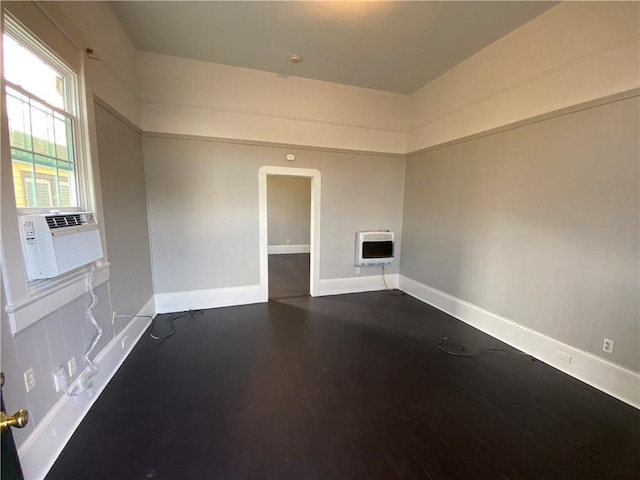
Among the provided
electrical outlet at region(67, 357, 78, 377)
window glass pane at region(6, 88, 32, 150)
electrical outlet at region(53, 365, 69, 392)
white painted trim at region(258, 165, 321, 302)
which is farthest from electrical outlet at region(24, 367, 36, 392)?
white painted trim at region(258, 165, 321, 302)

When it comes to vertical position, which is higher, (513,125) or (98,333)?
(513,125)

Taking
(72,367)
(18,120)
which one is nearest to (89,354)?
(72,367)

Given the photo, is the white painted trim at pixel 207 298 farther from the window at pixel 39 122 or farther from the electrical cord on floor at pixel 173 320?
the window at pixel 39 122

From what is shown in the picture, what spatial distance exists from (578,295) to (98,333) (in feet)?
13.7

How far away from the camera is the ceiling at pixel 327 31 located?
98.0 inches

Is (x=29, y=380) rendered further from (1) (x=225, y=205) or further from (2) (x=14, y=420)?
(1) (x=225, y=205)

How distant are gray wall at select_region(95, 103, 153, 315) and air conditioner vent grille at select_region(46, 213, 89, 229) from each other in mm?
509

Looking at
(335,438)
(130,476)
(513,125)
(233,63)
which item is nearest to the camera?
(130,476)

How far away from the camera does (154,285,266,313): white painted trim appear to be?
3711 millimetres

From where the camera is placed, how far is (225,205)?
3.82m

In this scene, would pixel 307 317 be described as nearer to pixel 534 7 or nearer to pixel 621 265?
pixel 621 265

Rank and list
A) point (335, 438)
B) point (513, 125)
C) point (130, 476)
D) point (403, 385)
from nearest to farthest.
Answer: point (130, 476) → point (335, 438) → point (403, 385) → point (513, 125)

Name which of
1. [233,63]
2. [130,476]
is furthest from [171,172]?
[130,476]

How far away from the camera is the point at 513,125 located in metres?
2.87
